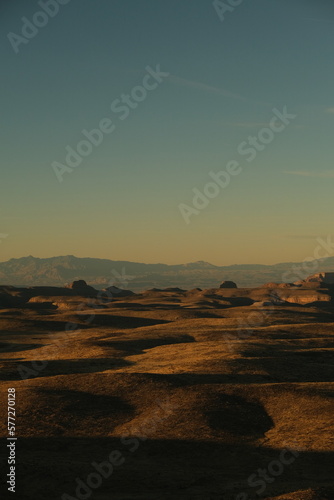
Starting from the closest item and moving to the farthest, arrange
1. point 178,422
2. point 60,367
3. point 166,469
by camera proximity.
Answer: point 166,469 < point 178,422 < point 60,367

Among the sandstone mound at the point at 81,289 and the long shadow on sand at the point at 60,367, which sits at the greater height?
the sandstone mound at the point at 81,289

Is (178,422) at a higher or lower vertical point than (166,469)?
higher

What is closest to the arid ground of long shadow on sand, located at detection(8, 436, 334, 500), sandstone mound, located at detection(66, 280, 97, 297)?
long shadow on sand, located at detection(8, 436, 334, 500)

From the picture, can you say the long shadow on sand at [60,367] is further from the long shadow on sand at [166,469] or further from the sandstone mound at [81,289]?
the sandstone mound at [81,289]

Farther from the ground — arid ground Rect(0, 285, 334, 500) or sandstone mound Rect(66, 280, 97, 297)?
sandstone mound Rect(66, 280, 97, 297)

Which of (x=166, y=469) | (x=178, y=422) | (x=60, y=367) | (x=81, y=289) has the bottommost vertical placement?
(x=166, y=469)

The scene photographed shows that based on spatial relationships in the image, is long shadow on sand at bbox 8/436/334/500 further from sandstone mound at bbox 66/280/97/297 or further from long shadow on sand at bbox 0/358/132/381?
sandstone mound at bbox 66/280/97/297

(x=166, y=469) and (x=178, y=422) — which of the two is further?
(x=178, y=422)

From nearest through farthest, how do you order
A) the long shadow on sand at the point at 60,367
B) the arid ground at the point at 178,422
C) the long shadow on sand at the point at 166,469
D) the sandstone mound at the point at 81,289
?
the long shadow on sand at the point at 166,469, the arid ground at the point at 178,422, the long shadow on sand at the point at 60,367, the sandstone mound at the point at 81,289

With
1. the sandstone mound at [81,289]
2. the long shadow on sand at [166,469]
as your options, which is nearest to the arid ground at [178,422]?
the long shadow on sand at [166,469]

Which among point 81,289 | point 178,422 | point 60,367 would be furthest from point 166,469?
point 81,289

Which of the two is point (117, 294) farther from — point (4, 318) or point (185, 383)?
point (185, 383)

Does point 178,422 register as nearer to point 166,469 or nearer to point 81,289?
point 166,469

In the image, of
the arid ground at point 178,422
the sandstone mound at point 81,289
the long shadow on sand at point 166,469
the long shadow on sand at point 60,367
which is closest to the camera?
the long shadow on sand at point 166,469
